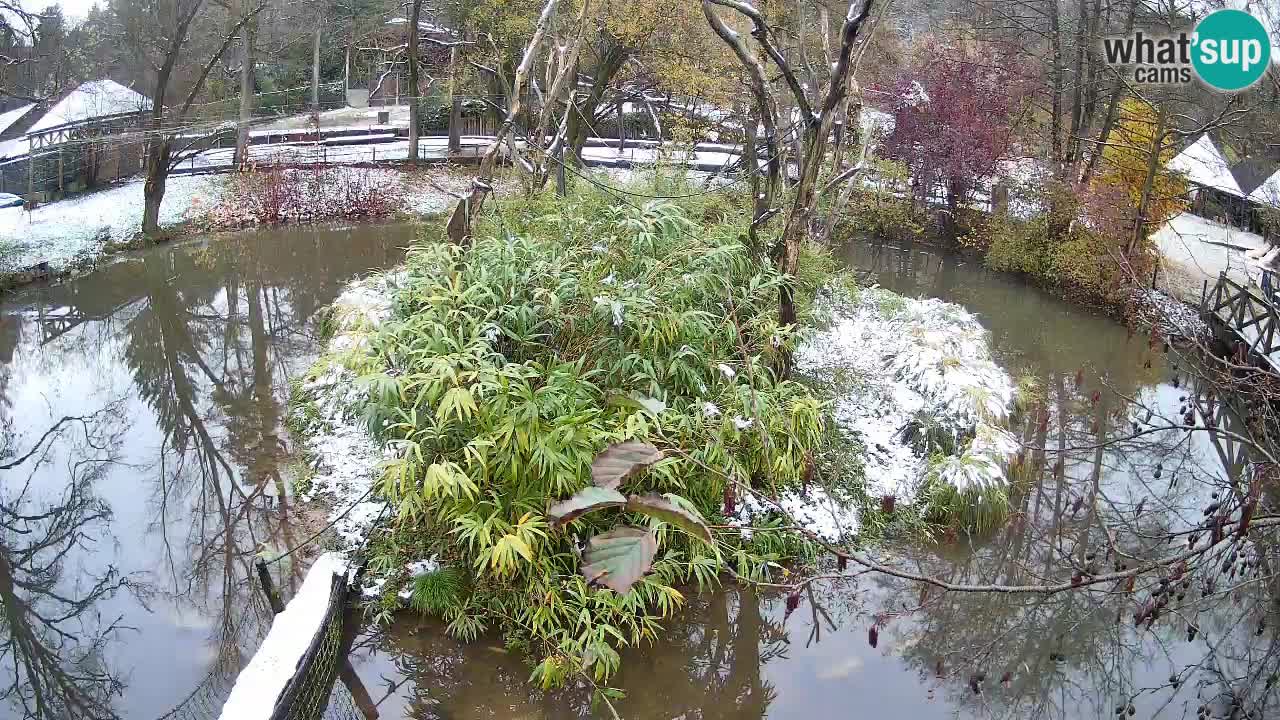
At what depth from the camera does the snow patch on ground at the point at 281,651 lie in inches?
175

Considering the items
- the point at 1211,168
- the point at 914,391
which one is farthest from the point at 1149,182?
the point at 914,391

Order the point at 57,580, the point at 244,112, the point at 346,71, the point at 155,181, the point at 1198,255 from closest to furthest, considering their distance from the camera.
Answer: the point at 57,580 < the point at 155,181 < the point at 1198,255 < the point at 244,112 < the point at 346,71

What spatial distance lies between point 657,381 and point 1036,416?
15.0 feet

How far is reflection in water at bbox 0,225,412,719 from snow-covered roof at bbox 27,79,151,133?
6148 millimetres

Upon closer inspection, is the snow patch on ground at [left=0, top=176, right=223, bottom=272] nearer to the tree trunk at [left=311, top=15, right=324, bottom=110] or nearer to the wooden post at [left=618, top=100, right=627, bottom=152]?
the tree trunk at [left=311, top=15, right=324, bottom=110]

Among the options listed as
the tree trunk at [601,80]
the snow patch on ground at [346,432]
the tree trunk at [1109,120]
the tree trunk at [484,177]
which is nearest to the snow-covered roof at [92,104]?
the tree trunk at [601,80]

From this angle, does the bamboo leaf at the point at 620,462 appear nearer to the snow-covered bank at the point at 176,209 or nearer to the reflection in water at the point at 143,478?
the reflection in water at the point at 143,478

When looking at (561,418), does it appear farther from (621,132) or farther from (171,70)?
(621,132)

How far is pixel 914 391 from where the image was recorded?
8273mm

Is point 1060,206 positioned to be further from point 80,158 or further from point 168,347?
point 80,158

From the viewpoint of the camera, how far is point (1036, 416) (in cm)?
911

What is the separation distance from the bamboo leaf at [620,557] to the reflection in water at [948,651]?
358cm

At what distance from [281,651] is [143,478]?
11.4 ft

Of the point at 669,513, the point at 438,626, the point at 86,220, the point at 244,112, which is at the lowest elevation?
the point at 438,626
